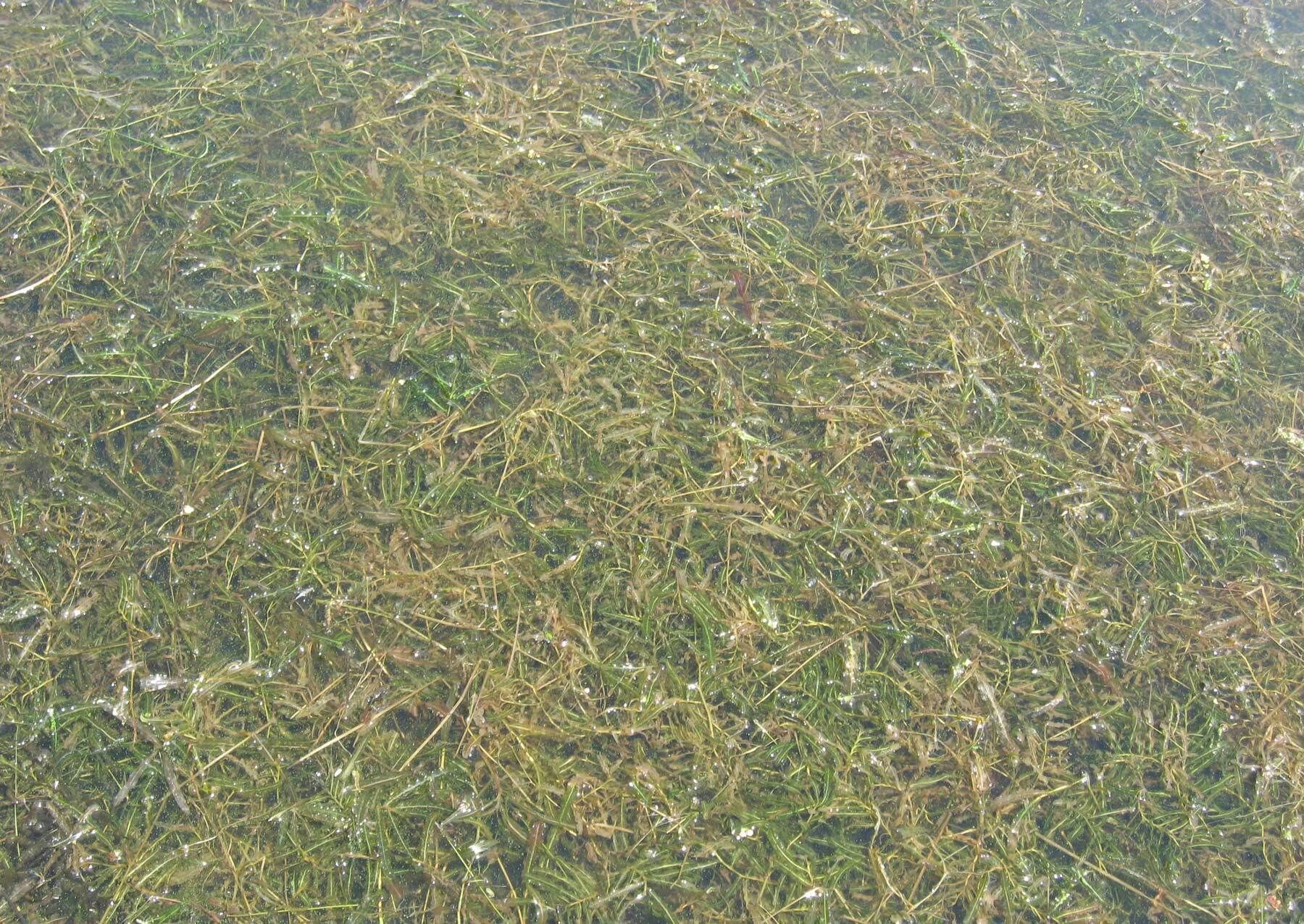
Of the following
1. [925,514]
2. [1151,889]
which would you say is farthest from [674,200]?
[1151,889]

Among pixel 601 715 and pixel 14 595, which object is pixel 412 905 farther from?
pixel 14 595

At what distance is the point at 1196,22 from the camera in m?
3.61

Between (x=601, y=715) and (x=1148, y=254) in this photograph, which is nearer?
(x=601, y=715)

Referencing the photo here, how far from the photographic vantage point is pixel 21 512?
227 centimetres

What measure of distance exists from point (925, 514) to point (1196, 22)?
8.35 ft

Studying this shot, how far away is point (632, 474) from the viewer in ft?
8.11

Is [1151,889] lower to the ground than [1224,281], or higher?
lower

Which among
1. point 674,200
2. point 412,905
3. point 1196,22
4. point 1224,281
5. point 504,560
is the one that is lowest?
point 412,905

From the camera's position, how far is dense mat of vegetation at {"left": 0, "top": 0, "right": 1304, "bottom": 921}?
82.7 inches

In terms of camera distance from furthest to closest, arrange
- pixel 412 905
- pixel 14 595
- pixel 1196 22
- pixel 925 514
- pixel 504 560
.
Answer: pixel 1196 22, pixel 925 514, pixel 504 560, pixel 14 595, pixel 412 905

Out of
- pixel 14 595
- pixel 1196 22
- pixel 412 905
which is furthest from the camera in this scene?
pixel 1196 22

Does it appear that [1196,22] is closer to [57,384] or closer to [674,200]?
[674,200]

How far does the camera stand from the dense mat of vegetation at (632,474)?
2.10m

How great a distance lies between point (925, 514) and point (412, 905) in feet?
5.16
